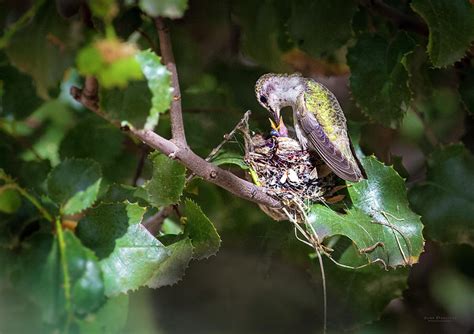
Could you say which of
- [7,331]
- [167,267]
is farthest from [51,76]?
[7,331]

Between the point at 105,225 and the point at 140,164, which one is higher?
the point at 105,225

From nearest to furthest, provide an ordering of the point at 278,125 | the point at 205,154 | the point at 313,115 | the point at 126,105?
1. the point at 126,105
2. the point at 205,154
3. the point at 313,115
4. the point at 278,125

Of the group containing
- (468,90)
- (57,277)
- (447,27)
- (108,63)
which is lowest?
(57,277)

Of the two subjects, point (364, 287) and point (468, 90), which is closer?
point (364, 287)

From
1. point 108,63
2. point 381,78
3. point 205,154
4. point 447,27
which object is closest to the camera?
point 108,63

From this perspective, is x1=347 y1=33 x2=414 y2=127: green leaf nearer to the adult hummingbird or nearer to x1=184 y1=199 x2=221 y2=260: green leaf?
the adult hummingbird

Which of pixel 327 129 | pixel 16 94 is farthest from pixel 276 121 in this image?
pixel 16 94

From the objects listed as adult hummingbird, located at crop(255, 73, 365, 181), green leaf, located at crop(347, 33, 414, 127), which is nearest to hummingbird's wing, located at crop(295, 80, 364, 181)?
adult hummingbird, located at crop(255, 73, 365, 181)

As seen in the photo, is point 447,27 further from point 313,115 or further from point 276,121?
point 276,121
